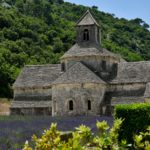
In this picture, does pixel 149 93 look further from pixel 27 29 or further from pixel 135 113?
pixel 27 29

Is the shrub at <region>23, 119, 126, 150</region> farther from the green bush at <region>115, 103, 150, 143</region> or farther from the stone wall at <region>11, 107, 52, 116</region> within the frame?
the stone wall at <region>11, 107, 52, 116</region>

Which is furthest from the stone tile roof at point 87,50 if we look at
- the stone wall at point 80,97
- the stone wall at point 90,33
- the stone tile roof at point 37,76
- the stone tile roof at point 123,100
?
the stone tile roof at point 123,100

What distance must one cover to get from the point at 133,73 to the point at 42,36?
234ft

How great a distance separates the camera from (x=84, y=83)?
48.4 meters

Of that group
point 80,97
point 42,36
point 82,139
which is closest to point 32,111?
point 80,97

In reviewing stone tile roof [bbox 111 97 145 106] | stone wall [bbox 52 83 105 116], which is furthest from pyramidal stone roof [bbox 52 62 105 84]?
stone tile roof [bbox 111 97 145 106]

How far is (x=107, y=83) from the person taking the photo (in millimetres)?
50219

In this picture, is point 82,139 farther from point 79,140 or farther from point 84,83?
point 84,83

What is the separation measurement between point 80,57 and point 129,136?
32257 millimetres

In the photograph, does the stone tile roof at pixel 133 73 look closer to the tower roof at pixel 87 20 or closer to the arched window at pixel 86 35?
the arched window at pixel 86 35

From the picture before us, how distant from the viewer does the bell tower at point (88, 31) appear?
54.5m

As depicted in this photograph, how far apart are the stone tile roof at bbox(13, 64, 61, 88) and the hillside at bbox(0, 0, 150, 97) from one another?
22.3 metres

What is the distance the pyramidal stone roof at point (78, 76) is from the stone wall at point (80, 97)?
0.39 meters

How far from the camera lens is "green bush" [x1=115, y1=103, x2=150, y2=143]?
67.8 ft
